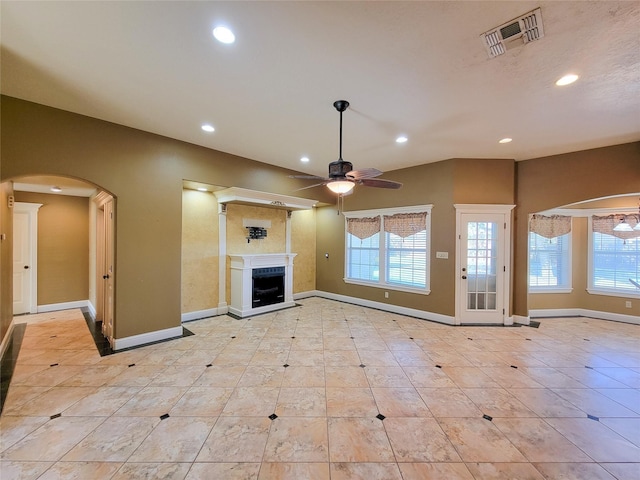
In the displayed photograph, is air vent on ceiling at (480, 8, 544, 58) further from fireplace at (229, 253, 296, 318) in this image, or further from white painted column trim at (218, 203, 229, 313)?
white painted column trim at (218, 203, 229, 313)

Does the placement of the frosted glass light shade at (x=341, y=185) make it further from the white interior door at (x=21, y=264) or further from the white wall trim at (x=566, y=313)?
the white interior door at (x=21, y=264)

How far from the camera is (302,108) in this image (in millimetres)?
3055

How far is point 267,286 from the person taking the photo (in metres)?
5.73

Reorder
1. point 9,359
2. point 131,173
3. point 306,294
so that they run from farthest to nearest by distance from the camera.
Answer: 1. point 306,294
2. point 131,173
3. point 9,359

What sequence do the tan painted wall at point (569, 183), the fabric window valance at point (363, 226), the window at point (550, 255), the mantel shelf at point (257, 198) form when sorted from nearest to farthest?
1. the tan painted wall at point (569, 183)
2. the mantel shelf at point (257, 198)
3. the window at point (550, 255)
4. the fabric window valance at point (363, 226)

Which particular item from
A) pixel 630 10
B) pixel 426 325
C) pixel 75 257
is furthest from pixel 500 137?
pixel 75 257

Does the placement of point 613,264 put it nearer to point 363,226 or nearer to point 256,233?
point 363,226

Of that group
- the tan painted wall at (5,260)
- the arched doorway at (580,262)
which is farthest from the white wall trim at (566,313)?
the tan painted wall at (5,260)

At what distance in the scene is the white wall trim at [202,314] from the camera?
16.1ft

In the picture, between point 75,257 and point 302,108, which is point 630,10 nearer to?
point 302,108

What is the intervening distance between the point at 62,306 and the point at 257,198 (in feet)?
17.2

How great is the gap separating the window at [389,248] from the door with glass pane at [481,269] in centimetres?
69

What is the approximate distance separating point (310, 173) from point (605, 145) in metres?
5.40

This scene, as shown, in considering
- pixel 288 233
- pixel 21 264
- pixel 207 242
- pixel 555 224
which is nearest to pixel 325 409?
pixel 207 242
